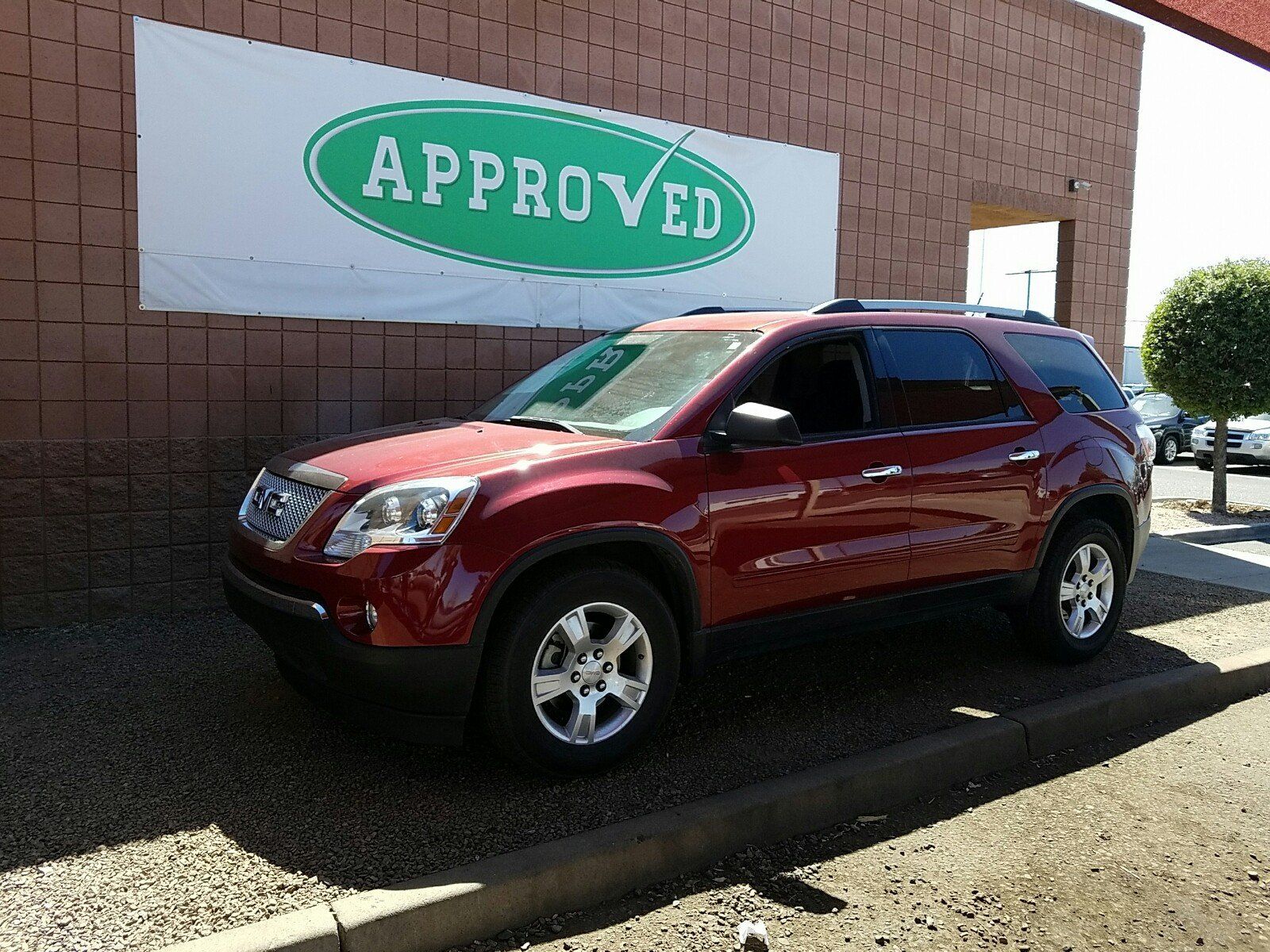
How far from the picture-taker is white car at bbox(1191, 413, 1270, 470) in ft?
66.9

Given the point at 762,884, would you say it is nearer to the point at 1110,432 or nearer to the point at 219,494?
the point at 1110,432

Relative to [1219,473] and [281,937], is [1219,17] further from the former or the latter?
[281,937]

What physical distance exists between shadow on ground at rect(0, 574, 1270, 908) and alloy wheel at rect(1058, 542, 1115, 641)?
23 cm

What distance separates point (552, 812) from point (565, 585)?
2.64 ft

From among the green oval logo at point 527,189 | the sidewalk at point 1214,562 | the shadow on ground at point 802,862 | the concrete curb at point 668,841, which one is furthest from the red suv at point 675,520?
the sidewalk at point 1214,562

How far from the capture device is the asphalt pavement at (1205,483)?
1533cm

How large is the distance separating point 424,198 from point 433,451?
11.8 ft

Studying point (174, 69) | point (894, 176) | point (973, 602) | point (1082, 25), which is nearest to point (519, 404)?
point (973, 602)

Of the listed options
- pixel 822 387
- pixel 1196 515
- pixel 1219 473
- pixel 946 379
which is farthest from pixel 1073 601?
pixel 1219 473

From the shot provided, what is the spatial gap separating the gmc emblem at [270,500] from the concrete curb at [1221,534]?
929 cm

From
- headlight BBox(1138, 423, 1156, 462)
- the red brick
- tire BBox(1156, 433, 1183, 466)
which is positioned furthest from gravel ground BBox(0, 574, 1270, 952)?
tire BBox(1156, 433, 1183, 466)

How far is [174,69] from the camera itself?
249 inches

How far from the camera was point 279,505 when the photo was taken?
437 centimetres

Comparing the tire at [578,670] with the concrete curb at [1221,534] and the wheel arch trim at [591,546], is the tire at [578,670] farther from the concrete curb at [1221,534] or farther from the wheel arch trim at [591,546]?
the concrete curb at [1221,534]
